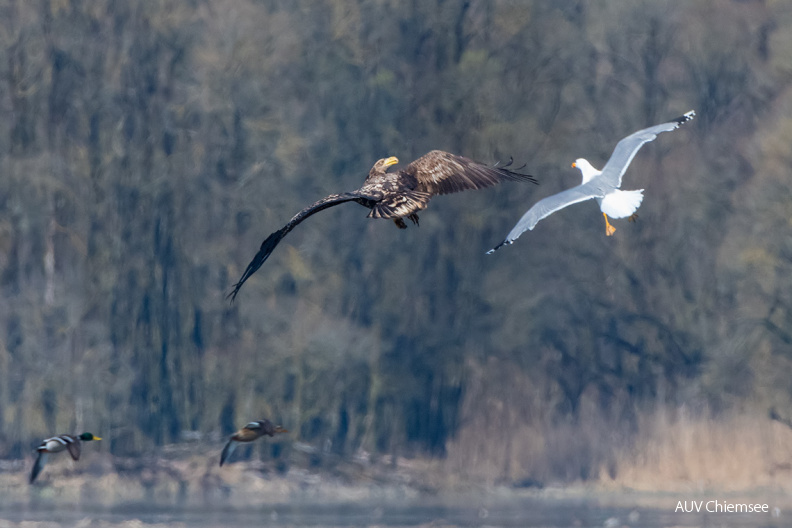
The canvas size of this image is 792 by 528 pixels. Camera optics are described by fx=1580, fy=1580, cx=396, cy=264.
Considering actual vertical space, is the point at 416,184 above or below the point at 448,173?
below

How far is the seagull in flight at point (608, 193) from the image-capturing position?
18188 mm

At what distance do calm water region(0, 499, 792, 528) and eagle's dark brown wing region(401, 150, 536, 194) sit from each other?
1323 centimetres

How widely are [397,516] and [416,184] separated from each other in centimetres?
1503

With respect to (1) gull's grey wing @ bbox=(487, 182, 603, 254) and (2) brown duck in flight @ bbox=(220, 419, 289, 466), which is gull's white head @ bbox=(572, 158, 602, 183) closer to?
(1) gull's grey wing @ bbox=(487, 182, 603, 254)

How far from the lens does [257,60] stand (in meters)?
34.4

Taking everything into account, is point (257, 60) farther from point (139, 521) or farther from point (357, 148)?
point (139, 521)

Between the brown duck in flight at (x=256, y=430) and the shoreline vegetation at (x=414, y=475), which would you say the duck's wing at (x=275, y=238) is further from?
the shoreline vegetation at (x=414, y=475)

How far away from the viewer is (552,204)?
1864cm

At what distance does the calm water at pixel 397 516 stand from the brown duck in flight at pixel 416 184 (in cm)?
1323

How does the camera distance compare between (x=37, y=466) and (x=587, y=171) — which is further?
(x=37, y=466)

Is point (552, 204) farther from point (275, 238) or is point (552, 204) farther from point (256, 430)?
point (256, 430)

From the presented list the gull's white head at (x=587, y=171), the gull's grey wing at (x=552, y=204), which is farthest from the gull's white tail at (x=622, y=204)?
the gull's white head at (x=587, y=171)

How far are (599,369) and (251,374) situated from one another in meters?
7.54

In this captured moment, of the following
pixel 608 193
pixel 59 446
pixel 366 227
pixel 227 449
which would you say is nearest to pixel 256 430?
pixel 227 449
